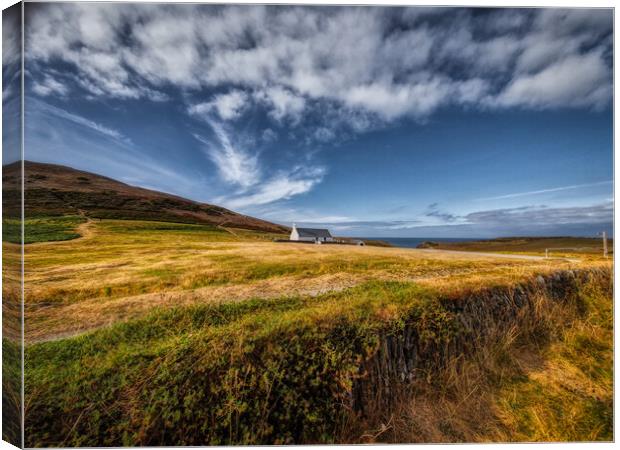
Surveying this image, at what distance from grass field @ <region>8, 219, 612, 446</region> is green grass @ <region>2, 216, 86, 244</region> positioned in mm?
326

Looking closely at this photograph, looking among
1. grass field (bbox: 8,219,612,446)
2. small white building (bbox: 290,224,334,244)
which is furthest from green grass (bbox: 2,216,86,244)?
small white building (bbox: 290,224,334,244)

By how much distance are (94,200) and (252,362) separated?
9948mm

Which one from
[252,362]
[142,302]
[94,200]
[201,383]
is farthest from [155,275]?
[94,200]

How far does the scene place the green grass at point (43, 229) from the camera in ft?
11.3

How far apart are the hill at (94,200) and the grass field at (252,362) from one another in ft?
4.70

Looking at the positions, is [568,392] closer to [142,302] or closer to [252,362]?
[252,362]

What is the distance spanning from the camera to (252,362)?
115 inches

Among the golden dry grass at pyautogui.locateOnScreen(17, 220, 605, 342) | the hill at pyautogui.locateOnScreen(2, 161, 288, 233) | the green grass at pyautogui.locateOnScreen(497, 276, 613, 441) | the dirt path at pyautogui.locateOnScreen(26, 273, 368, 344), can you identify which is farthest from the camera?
the golden dry grass at pyautogui.locateOnScreen(17, 220, 605, 342)

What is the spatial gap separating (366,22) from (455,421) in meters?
7.09

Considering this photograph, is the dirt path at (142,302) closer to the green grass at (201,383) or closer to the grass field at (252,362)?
the grass field at (252,362)

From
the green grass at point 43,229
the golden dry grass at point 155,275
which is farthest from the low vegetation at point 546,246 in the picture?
the green grass at point 43,229

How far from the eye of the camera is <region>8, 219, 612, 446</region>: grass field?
2.67 m

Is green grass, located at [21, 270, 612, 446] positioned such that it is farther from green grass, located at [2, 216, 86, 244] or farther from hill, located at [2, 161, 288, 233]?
hill, located at [2, 161, 288, 233]

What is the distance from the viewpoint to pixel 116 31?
4164mm
